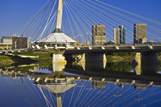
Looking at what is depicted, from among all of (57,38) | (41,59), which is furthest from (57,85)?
(41,59)

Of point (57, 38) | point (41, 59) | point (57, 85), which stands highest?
point (57, 38)

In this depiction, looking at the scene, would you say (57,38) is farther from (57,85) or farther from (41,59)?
(57,85)

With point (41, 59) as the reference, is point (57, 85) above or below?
below

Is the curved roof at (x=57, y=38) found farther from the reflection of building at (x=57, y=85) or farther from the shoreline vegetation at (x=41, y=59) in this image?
the reflection of building at (x=57, y=85)

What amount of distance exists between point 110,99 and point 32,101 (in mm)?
6697

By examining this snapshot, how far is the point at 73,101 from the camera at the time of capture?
20.7m

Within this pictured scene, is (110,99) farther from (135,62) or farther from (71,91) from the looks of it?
(135,62)

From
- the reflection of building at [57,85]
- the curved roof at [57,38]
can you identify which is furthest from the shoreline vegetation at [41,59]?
the reflection of building at [57,85]

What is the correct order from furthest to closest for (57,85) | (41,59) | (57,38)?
(41,59), (57,38), (57,85)

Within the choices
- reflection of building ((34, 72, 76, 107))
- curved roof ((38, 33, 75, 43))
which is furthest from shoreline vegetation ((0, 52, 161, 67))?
reflection of building ((34, 72, 76, 107))

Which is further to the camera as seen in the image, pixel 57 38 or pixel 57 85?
pixel 57 38

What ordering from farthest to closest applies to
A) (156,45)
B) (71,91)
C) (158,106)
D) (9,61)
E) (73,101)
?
(9,61)
(156,45)
(71,91)
(73,101)
(158,106)

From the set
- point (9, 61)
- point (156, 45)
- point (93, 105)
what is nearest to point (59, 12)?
point (156, 45)

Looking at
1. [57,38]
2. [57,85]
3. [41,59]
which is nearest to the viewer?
[57,85]
